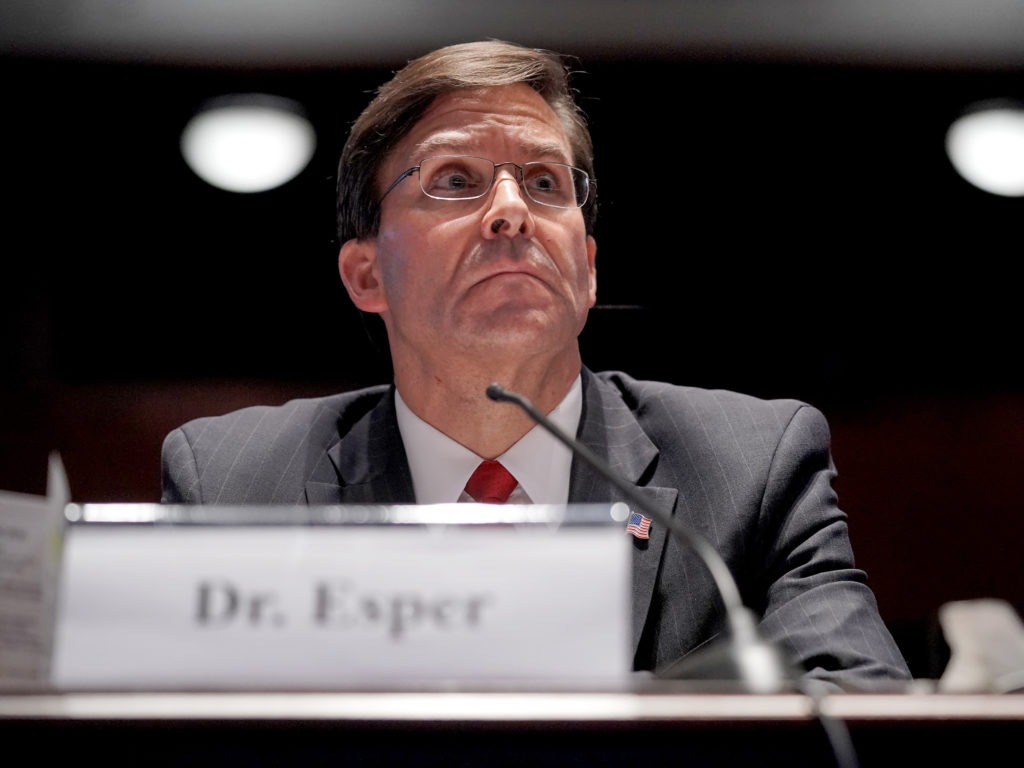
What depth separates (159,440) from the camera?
8.04ft

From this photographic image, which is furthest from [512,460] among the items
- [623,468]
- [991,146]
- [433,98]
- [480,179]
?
[991,146]

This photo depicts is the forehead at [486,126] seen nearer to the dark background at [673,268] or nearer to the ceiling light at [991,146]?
the dark background at [673,268]

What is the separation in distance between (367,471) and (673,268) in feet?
3.29

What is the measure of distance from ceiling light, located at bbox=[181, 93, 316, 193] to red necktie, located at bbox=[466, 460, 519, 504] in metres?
1.29

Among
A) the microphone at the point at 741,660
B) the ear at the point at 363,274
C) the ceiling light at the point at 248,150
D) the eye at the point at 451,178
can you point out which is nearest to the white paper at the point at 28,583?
the microphone at the point at 741,660

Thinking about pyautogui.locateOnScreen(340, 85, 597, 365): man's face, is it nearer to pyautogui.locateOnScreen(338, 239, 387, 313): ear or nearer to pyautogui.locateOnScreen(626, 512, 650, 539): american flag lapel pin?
pyautogui.locateOnScreen(338, 239, 387, 313): ear

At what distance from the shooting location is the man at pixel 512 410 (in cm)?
140

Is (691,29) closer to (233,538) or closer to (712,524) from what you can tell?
(712,524)

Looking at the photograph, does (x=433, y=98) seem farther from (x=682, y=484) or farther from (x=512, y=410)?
(x=682, y=484)

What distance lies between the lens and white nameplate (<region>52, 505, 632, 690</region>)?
658mm

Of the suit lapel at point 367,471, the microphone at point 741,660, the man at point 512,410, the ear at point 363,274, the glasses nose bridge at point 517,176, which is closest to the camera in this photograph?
the microphone at point 741,660

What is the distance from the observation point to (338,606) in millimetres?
675

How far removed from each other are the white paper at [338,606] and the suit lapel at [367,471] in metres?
0.80

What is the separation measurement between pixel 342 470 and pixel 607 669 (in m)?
0.95
